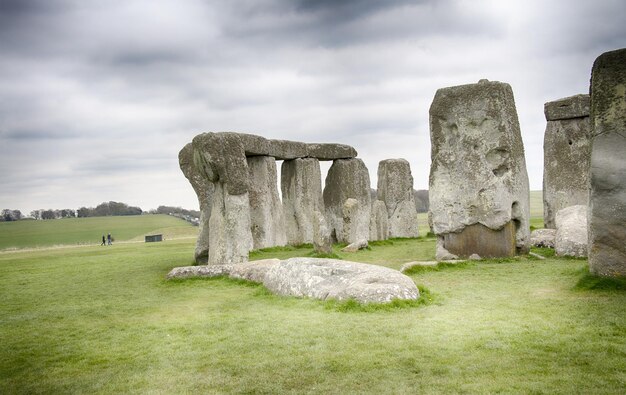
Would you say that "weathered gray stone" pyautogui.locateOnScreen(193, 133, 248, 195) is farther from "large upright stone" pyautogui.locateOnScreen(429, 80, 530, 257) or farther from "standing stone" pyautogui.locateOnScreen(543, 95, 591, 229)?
"standing stone" pyautogui.locateOnScreen(543, 95, 591, 229)

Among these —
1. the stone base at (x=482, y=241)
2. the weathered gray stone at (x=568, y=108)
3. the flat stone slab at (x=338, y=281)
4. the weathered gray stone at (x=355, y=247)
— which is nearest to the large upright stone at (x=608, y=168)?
the flat stone slab at (x=338, y=281)

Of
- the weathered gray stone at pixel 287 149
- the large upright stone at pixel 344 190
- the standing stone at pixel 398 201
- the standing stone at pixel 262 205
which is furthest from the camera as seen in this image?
the standing stone at pixel 398 201

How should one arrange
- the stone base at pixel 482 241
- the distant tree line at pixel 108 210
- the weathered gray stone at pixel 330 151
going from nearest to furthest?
1. the stone base at pixel 482 241
2. the weathered gray stone at pixel 330 151
3. the distant tree line at pixel 108 210

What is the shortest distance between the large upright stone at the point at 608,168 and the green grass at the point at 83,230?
33422 millimetres

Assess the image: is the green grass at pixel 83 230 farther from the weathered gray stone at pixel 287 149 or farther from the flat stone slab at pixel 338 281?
the flat stone slab at pixel 338 281

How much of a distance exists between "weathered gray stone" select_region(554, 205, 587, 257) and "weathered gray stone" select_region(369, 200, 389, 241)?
906 centimetres

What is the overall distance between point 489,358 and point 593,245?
4.32 metres

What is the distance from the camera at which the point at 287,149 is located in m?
21.8

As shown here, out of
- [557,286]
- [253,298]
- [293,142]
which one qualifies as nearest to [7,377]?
[253,298]

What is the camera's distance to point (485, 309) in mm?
7883

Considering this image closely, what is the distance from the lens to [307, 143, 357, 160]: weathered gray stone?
22.9m

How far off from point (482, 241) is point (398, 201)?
10692 millimetres

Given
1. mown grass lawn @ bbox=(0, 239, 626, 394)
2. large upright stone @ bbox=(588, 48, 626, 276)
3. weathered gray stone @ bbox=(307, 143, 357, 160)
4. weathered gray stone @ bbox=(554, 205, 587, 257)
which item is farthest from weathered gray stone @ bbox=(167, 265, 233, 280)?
weathered gray stone @ bbox=(307, 143, 357, 160)

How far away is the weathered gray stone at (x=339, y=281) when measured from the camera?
8.17 metres
